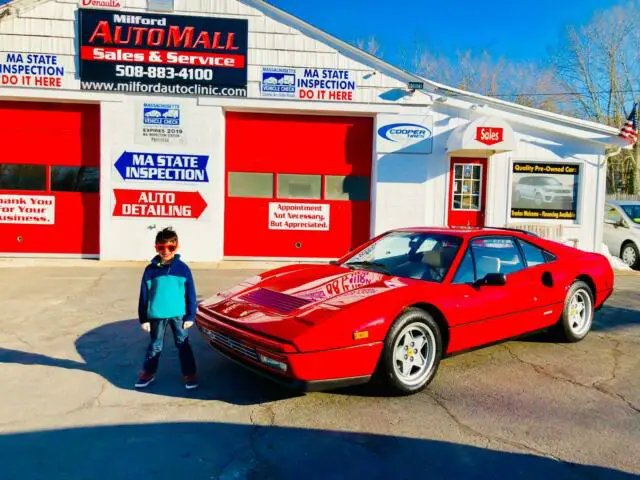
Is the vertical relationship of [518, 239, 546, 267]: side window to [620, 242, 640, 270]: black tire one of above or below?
above

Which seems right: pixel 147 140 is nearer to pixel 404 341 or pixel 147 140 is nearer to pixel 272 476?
pixel 404 341

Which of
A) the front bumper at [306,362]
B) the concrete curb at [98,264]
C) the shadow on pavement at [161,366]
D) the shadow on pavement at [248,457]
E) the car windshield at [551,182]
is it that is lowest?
the shadow on pavement at [248,457]

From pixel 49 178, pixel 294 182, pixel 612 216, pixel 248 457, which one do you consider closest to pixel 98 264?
pixel 49 178

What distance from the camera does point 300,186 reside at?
11.3 metres

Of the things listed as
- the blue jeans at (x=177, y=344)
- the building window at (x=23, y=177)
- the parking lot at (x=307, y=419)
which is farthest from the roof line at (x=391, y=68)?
the blue jeans at (x=177, y=344)

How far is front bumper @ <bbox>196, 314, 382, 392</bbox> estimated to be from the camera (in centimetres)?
334

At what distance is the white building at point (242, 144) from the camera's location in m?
10.4

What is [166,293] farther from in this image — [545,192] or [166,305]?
[545,192]

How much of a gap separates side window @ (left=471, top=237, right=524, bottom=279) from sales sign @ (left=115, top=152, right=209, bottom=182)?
7253 millimetres

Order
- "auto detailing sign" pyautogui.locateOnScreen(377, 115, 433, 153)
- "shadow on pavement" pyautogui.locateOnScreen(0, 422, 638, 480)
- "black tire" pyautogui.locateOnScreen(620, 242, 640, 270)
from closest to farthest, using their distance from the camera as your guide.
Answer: "shadow on pavement" pyautogui.locateOnScreen(0, 422, 638, 480)
"auto detailing sign" pyautogui.locateOnScreen(377, 115, 433, 153)
"black tire" pyautogui.locateOnScreen(620, 242, 640, 270)

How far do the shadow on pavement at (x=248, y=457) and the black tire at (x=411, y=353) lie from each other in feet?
1.90

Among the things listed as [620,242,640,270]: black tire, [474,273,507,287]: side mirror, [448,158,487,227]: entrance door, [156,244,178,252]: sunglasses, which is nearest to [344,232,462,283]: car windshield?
[474,273,507,287]: side mirror

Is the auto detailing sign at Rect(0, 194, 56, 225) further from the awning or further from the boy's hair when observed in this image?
the awning

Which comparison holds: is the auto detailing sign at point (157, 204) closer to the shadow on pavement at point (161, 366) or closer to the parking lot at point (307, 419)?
the shadow on pavement at point (161, 366)
